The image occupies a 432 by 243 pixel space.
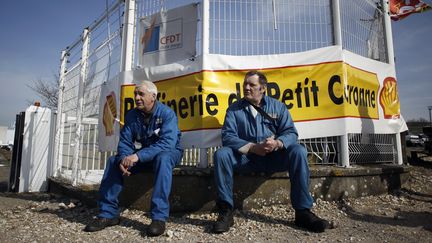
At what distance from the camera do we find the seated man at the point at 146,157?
270 cm

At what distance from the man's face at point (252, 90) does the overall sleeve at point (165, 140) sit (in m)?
0.85

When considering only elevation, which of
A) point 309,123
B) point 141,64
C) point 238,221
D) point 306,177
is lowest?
point 238,221

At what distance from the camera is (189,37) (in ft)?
12.8

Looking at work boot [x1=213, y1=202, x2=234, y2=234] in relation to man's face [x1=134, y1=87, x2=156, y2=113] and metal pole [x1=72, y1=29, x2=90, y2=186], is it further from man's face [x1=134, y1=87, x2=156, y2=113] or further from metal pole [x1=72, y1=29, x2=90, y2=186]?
metal pole [x1=72, y1=29, x2=90, y2=186]

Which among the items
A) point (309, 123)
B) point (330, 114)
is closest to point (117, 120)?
point (309, 123)

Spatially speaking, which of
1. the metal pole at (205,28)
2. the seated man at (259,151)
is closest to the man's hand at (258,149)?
the seated man at (259,151)

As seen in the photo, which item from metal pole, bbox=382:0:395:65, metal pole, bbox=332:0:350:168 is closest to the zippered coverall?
metal pole, bbox=332:0:350:168

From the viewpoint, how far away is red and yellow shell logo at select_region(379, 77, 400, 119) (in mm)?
4523

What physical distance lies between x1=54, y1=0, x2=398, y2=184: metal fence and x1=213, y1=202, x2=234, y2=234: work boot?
1.03 meters

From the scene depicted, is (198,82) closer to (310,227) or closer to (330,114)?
(330,114)

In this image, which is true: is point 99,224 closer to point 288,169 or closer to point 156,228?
point 156,228

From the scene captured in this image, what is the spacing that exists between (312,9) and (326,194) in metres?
2.49

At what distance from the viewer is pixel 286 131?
3059 millimetres

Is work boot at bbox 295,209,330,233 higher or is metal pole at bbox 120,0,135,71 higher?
metal pole at bbox 120,0,135,71
